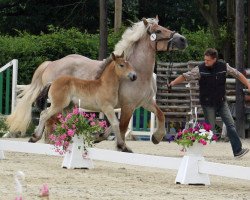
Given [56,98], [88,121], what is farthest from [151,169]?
[56,98]

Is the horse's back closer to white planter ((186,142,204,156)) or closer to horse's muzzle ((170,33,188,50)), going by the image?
horse's muzzle ((170,33,188,50))

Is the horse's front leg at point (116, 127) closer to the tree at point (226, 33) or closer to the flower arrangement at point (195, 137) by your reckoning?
the flower arrangement at point (195, 137)

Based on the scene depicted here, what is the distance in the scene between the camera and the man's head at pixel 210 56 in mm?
15336

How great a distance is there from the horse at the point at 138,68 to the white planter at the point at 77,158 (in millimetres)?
2504

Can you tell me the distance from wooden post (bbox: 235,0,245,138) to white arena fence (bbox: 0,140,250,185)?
942 cm

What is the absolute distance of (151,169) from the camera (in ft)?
47.1

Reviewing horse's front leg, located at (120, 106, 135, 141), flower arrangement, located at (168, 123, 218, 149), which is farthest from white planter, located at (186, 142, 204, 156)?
horse's front leg, located at (120, 106, 135, 141)

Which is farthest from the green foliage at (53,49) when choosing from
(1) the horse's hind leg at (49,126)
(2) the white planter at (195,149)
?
(2) the white planter at (195,149)

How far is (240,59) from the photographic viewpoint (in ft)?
75.8

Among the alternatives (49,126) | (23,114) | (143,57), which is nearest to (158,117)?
(143,57)

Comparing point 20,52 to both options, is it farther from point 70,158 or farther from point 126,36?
point 70,158

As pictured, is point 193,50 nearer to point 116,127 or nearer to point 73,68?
point 73,68

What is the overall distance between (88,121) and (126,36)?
2.86 meters

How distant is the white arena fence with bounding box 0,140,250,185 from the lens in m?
11.7
